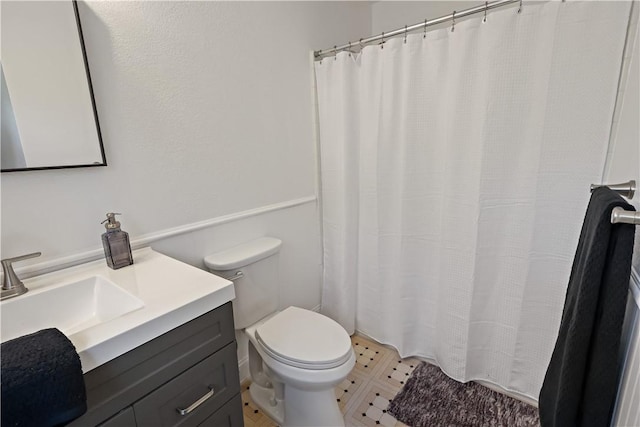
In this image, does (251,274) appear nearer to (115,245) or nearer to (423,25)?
(115,245)

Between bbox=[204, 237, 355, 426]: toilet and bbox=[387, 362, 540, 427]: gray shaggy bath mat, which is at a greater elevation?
bbox=[204, 237, 355, 426]: toilet

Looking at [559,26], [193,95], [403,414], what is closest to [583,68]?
[559,26]

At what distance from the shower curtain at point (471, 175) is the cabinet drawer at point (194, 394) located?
1.12 metres

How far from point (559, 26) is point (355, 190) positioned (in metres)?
1.14

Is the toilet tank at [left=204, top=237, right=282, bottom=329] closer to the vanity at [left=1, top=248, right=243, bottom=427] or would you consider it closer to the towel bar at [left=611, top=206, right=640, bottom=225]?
the vanity at [left=1, top=248, right=243, bottom=427]

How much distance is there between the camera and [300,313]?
1601 mm

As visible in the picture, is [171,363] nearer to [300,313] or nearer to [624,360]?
[300,313]

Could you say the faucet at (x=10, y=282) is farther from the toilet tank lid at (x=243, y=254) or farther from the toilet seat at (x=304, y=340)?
the toilet seat at (x=304, y=340)

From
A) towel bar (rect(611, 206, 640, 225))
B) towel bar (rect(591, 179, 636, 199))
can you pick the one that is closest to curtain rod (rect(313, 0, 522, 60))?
towel bar (rect(591, 179, 636, 199))

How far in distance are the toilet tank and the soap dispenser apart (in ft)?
1.20

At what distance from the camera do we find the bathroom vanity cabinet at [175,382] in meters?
0.74

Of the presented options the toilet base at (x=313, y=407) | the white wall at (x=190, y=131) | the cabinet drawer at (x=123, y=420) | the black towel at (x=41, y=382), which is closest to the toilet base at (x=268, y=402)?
the toilet base at (x=313, y=407)

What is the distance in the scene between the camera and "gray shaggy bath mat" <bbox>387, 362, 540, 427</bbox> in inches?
59.1

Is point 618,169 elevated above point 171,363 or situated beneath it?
elevated above
